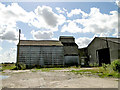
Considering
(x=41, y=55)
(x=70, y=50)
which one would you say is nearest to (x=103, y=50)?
(x=70, y=50)

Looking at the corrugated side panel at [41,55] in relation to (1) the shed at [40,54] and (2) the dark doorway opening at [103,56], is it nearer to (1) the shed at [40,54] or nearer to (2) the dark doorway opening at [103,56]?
(1) the shed at [40,54]

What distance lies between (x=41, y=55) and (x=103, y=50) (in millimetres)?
14248

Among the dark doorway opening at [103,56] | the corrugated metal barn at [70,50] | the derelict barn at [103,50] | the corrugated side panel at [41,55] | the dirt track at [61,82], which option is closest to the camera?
the dirt track at [61,82]

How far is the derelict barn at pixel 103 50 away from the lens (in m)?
20.5

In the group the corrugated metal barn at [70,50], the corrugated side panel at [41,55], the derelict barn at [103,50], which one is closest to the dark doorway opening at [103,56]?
the derelict barn at [103,50]

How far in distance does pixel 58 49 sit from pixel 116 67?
17.0 metres

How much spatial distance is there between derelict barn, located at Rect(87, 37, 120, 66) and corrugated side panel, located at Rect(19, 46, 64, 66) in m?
8.19

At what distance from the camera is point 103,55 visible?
25656mm

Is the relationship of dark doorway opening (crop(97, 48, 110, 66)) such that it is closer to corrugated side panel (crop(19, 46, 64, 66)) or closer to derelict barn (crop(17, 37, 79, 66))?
derelict barn (crop(17, 37, 79, 66))

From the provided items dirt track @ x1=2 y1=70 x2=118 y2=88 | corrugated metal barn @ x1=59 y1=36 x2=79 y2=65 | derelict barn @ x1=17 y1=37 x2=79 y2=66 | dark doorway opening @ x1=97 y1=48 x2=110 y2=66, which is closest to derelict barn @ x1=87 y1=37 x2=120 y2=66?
dark doorway opening @ x1=97 y1=48 x2=110 y2=66

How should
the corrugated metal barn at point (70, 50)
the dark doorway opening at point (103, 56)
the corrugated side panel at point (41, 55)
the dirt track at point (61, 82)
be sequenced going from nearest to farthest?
the dirt track at point (61, 82) → the corrugated side panel at point (41, 55) → the dark doorway opening at point (103, 56) → the corrugated metal barn at point (70, 50)

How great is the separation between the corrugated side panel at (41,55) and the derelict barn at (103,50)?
26.9 feet

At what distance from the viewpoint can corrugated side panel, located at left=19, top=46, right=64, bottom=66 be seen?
23.9 meters

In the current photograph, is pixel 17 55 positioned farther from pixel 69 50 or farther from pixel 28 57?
pixel 69 50
